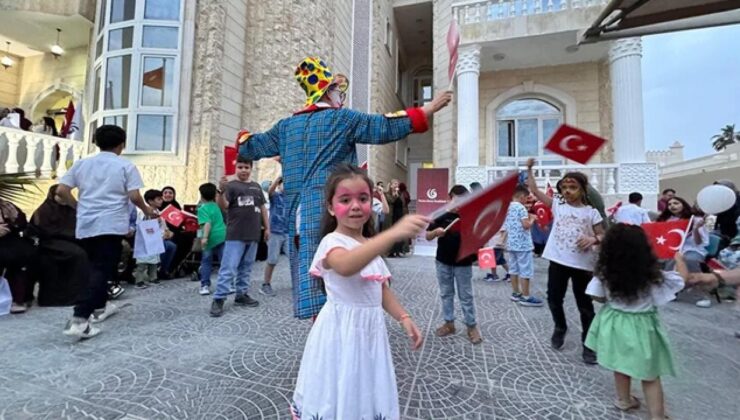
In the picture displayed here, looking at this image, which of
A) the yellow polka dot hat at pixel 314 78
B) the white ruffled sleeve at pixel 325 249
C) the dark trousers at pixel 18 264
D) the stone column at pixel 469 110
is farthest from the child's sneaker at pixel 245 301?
the stone column at pixel 469 110

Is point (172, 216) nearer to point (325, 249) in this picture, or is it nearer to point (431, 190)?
point (325, 249)

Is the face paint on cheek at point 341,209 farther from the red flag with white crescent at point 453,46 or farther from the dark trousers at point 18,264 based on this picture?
the dark trousers at point 18,264

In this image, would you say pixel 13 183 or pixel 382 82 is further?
pixel 382 82

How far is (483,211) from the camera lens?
55.9 inches

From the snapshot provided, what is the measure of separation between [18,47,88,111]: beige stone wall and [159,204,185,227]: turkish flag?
912cm

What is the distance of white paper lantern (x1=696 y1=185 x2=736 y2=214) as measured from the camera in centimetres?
364

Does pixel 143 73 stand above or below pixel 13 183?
above

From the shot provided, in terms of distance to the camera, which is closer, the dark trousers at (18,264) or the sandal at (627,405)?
the sandal at (627,405)

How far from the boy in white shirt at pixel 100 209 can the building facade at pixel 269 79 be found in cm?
567

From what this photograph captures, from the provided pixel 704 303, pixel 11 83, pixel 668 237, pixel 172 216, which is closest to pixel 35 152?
pixel 172 216

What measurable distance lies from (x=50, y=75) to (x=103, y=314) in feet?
42.5

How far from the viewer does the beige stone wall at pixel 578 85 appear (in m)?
11.2

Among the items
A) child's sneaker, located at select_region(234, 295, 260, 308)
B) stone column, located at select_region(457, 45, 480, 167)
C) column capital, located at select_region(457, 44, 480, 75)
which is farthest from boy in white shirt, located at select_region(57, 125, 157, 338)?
column capital, located at select_region(457, 44, 480, 75)

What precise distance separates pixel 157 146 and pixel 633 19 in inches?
368
